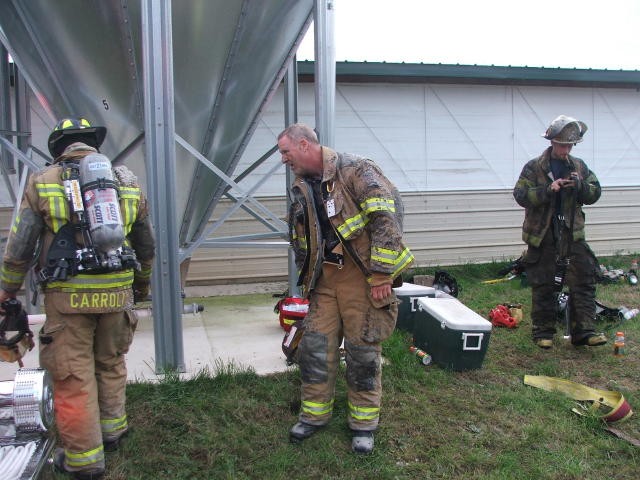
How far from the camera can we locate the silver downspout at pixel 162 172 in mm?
3845

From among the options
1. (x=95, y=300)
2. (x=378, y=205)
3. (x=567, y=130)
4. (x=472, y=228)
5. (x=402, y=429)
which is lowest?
(x=402, y=429)

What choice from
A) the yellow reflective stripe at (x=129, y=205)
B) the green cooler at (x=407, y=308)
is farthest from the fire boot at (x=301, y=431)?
the green cooler at (x=407, y=308)

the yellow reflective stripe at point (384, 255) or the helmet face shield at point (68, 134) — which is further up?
the helmet face shield at point (68, 134)

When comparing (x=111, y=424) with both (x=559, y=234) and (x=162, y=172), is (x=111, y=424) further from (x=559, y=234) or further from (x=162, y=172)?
(x=559, y=234)

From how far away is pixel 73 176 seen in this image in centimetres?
268

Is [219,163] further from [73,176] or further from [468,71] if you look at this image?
[468,71]

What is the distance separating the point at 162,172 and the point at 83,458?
200cm

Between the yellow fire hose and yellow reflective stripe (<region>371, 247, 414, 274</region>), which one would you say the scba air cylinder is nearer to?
yellow reflective stripe (<region>371, 247, 414, 274</region>)

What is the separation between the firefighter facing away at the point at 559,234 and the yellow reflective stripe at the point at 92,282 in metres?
3.59

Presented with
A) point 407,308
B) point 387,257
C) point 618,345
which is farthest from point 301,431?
point 618,345

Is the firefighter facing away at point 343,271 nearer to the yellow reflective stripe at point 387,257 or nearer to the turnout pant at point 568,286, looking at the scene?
the yellow reflective stripe at point 387,257

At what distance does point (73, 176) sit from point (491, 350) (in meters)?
3.75

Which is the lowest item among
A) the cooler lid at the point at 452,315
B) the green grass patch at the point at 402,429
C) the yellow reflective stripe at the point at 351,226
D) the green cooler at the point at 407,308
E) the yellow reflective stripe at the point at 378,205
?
the green grass patch at the point at 402,429

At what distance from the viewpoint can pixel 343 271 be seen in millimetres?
3211
